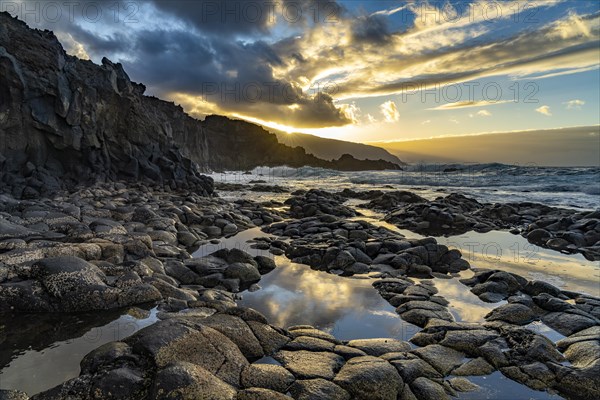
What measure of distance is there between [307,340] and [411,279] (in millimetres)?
5466

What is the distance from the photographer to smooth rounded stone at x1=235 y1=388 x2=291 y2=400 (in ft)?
14.6

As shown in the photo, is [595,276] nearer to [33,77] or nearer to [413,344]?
[413,344]

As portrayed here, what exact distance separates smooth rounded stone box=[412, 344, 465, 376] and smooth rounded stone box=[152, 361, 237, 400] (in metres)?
3.23

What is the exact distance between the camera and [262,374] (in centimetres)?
507

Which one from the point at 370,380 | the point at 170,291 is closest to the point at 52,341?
the point at 170,291

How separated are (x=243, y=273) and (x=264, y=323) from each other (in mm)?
4029

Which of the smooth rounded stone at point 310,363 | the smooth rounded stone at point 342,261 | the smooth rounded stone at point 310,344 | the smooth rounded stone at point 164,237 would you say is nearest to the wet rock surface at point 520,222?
the smooth rounded stone at point 342,261

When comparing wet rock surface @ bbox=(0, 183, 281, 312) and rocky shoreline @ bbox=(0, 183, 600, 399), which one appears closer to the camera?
rocky shoreline @ bbox=(0, 183, 600, 399)

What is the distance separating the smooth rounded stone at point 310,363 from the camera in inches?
207

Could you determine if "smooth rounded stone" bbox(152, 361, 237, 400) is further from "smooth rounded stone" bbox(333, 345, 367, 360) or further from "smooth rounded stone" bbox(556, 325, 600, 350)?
"smooth rounded stone" bbox(556, 325, 600, 350)

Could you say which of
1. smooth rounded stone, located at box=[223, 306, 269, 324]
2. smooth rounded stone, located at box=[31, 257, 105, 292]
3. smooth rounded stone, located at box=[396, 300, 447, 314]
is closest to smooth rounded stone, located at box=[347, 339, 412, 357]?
smooth rounded stone, located at box=[223, 306, 269, 324]

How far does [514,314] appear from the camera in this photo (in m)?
8.04

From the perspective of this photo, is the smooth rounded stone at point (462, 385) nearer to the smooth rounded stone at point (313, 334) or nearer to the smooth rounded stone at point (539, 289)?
the smooth rounded stone at point (313, 334)

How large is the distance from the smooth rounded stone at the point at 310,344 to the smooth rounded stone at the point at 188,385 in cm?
166
